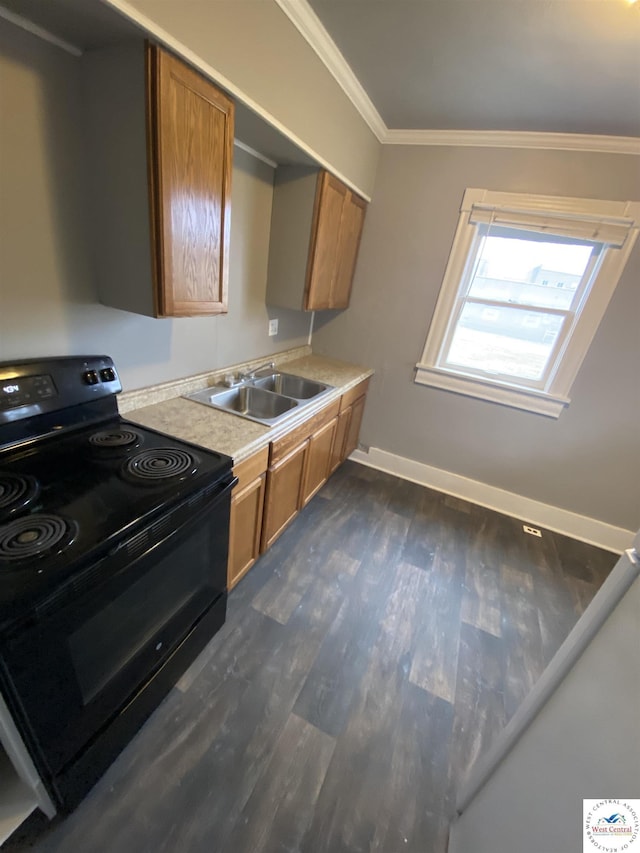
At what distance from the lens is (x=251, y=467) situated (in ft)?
4.94

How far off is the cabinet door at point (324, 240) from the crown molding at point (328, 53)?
404mm

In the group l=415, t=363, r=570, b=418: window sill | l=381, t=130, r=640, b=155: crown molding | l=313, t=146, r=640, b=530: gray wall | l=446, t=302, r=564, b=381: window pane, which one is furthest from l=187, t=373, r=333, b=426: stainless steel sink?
l=381, t=130, r=640, b=155: crown molding

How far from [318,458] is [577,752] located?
1.81 meters

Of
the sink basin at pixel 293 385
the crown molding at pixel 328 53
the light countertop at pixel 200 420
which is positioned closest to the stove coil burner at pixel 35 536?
the light countertop at pixel 200 420

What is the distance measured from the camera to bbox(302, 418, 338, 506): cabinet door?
2176 millimetres

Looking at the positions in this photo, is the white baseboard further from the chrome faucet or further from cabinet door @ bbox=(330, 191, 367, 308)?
cabinet door @ bbox=(330, 191, 367, 308)

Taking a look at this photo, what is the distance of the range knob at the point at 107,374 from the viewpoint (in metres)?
1.36

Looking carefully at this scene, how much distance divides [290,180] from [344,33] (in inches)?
25.9

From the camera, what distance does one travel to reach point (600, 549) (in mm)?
2586

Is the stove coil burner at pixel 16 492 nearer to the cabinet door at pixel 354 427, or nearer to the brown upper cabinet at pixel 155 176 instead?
the brown upper cabinet at pixel 155 176

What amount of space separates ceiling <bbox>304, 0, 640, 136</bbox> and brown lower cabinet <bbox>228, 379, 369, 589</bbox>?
1.73 m

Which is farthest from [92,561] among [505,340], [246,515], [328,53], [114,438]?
[505,340]

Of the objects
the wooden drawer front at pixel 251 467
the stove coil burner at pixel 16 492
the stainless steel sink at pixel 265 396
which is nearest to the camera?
the stove coil burner at pixel 16 492

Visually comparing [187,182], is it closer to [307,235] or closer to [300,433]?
[307,235]
